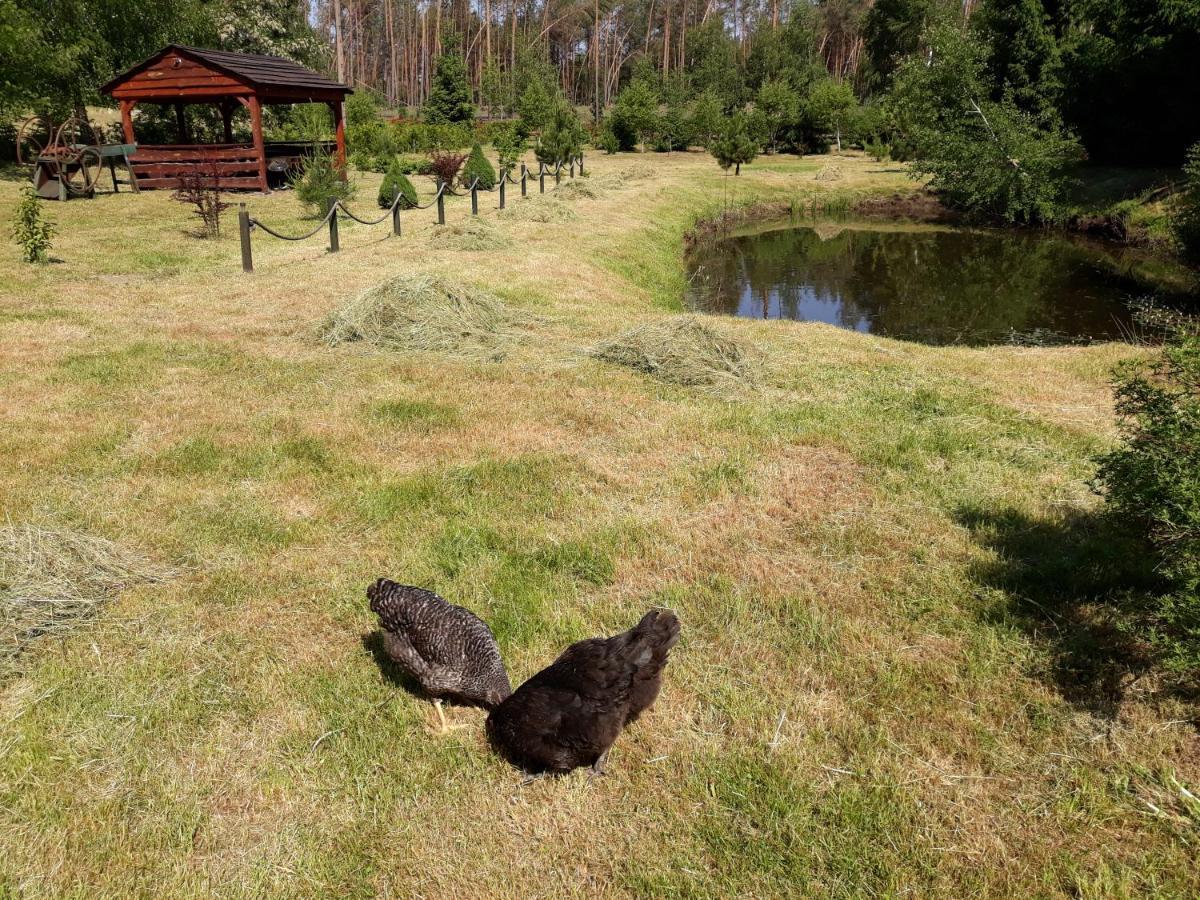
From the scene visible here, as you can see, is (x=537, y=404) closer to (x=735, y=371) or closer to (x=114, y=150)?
(x=735, y=371)

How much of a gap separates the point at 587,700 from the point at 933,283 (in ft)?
60.5

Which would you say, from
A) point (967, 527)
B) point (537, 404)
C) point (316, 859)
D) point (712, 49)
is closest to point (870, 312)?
point (537, 404)

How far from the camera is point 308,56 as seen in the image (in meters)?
36.4

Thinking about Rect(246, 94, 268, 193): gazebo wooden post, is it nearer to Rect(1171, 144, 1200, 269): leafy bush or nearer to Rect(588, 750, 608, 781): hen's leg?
Rect(588, 750, 608, 781): hen's leg

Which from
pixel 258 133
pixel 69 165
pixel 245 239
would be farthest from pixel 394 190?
pixel 69 165

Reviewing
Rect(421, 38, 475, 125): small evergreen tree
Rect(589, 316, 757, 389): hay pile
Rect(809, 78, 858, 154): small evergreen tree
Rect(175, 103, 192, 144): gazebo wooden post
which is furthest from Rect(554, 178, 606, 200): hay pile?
Rect(809, 78, 858, 154): small evergreen tree

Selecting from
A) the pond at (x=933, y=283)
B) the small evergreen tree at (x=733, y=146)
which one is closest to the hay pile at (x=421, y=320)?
the pond at (x=933, y=283)

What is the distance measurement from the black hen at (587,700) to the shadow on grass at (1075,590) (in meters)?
1.94

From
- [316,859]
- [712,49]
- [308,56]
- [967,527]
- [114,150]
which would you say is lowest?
[316,859]

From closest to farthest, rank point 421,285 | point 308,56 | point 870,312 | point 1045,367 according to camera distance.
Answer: point 1045,367, point 421,285, point 870,312, point 308,56

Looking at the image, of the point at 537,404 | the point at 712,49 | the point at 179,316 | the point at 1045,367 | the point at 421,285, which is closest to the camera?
the point at 537,404

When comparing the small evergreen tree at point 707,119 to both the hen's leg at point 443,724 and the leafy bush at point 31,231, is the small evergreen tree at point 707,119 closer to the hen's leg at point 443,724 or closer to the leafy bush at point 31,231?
the leafy bush at point 31,231

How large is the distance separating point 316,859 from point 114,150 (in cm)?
2540

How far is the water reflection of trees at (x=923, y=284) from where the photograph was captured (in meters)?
14.9
